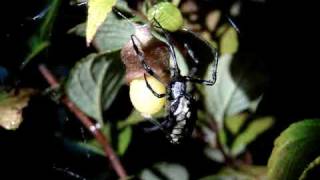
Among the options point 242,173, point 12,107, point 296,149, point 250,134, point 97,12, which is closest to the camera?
point 97,12

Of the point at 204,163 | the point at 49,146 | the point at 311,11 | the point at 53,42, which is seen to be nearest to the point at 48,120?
the point at 49,146

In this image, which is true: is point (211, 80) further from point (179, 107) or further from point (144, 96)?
point (144, 96)

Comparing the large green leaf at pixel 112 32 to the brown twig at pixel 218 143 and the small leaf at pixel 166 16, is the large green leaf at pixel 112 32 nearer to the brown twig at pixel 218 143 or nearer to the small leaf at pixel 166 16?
the small leaf at pixel 166 16

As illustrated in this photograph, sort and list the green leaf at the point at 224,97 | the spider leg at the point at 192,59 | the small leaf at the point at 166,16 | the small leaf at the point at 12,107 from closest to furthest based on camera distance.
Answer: the small leaf at the point at 166,16 < the small leaf at the point at 12,107 < the spider leg at the point at 192,59 < the green leaf at the point at 224,97

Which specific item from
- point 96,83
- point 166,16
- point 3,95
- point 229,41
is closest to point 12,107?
point 3,95

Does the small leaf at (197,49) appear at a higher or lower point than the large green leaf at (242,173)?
higher

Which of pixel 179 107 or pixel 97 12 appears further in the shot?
pixel 179 107

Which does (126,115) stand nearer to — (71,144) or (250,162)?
(71,144)

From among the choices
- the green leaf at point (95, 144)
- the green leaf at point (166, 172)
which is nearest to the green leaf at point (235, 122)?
the green leaf at point (166, 172)
